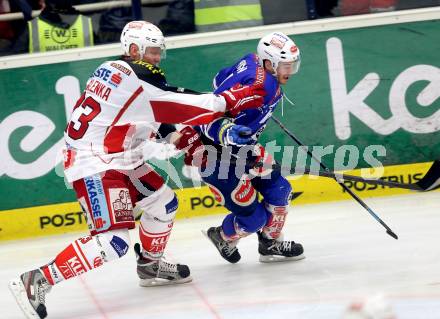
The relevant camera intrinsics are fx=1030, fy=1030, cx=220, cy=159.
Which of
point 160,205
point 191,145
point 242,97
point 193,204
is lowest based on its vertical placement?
point 193,204

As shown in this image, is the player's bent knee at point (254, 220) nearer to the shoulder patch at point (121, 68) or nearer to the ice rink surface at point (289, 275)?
the ice rink surface at point (289, 275)

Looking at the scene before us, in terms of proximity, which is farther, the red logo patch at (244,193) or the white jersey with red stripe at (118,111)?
the red logo patch at (244,193)

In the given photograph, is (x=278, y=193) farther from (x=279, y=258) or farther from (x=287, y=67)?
(x=287, y=67)

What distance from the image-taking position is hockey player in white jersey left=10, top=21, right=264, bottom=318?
16.7ft

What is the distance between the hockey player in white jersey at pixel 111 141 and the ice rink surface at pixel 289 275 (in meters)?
0.31

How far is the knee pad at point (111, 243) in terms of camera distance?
5.11m

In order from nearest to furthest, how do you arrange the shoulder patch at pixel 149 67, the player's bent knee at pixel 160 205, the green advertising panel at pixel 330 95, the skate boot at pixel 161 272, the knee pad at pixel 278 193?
the shoulder patch at pixel 149 67 < the player's bent knee at pixel 160 205 < the skate boot at pixel 161 272 < the knee pad at pixel 278 193 < the green advertising panel at pixel 330 95

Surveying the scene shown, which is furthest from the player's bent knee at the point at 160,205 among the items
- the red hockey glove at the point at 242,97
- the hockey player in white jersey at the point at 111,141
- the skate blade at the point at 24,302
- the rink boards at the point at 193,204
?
the rink boards at the point at 193,204

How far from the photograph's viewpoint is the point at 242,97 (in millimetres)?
5473

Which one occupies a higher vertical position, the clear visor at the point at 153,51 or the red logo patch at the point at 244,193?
the clear visor at the point at 153,51

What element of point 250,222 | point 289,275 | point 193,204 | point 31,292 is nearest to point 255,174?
point 250,222

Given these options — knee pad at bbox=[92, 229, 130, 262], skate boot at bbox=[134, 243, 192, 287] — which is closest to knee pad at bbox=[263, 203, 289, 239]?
skate boot at bbox=[134, 243, 192, 287]

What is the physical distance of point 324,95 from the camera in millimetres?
7609

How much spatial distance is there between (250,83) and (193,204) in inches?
83.4
